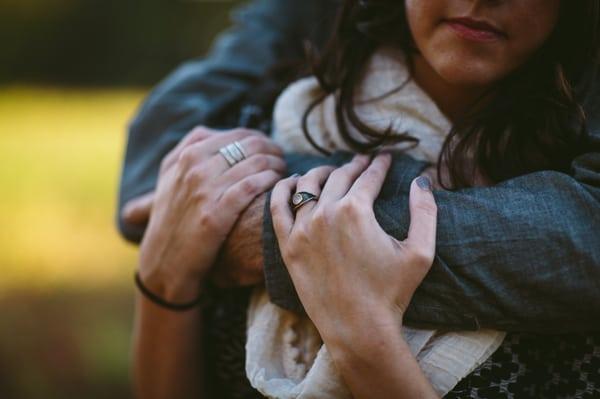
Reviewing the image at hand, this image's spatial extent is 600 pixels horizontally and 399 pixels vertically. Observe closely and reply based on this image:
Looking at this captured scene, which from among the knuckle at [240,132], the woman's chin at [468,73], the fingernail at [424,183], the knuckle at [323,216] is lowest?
the knuckle at [323,216]

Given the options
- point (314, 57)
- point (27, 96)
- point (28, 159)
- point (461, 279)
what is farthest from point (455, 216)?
point (27, 96)

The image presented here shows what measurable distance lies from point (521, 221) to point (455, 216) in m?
0.11

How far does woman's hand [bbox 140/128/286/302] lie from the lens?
1.42m

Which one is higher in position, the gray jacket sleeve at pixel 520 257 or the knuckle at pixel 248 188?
the knuckle at pixel 248 188

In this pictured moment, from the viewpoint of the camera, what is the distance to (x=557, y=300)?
1166 mm

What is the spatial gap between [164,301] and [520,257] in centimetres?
79

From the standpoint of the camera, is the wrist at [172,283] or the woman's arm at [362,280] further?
the wrist at [172,283]

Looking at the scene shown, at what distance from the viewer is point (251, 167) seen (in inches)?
57.6

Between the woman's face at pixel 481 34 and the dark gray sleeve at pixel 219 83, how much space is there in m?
0.46

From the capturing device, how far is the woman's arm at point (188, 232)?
4.70 ft

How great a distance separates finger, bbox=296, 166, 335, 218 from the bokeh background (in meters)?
2.19

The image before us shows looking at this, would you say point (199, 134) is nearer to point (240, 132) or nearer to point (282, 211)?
point (240, 132)

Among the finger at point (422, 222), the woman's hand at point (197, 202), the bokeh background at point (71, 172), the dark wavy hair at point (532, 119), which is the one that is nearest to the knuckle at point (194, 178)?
the woman's hand at point (197, 202)

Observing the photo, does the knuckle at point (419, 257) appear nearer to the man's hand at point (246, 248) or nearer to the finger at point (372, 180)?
the finger at point (372, 180)
